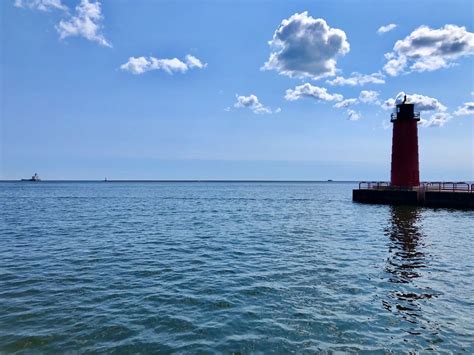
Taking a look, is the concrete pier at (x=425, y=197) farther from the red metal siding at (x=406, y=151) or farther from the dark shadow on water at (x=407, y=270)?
the dark shadow on water at (x=407, y=270)

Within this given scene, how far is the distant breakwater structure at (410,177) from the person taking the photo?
4256cm

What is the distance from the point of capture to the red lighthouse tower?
43.7m

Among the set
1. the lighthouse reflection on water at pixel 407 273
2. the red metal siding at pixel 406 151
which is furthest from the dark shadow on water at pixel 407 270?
the red metal siding at pixel 406 151

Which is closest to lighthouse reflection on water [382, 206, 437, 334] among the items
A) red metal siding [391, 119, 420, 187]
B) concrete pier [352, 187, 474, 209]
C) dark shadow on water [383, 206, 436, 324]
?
dark shadow on water [383, 206, 436, 324]

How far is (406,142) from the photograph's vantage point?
143 feet

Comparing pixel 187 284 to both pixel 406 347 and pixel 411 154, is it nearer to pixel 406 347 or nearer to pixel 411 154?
pixel 406 347

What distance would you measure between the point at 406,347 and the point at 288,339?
255 cm

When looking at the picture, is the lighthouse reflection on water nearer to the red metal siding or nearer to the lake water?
the lake water

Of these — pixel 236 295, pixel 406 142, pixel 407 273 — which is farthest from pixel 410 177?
pixel 236 295

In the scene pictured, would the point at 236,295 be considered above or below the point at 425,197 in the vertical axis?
below

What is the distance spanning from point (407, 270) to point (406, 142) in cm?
3396

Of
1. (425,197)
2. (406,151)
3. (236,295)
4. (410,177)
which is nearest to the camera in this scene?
(236,295)

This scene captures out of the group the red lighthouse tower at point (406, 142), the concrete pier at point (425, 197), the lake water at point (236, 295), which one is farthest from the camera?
the red lighthouse tower at point (406, 142)

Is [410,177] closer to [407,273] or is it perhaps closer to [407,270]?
[407,270]
